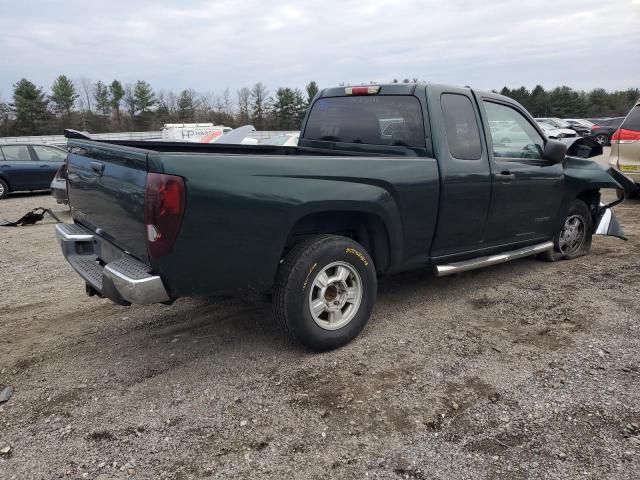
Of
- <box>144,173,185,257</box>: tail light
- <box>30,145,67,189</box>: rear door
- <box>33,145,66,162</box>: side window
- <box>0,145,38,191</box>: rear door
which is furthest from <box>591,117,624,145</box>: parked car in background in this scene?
<box>144,173,185,257</box>: tail light

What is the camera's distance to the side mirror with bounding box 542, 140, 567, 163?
4.88 metres

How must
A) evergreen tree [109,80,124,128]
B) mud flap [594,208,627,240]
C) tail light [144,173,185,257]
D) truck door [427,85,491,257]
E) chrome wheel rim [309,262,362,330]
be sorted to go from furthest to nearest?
1. evergreen tree [109,80,124,128]
2. mud flap [594,208,627,240]
3. truck door [427,85,491,257]
4. chrome wheel rim [309,262,362,330]
5. tail light [144,173,185,257]

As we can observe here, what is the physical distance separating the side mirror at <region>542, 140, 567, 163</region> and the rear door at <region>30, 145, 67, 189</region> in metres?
12.7

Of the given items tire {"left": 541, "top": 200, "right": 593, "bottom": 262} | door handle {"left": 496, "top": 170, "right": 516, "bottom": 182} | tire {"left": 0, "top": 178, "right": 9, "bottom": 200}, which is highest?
door handle {"left": 496, "top": 170, "right": 516, "bottom": 182}

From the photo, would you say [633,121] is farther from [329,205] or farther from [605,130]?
[605,130]

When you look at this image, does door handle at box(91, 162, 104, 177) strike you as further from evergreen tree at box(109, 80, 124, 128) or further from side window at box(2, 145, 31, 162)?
evergreen tree at box(109, 80, 124, 128)

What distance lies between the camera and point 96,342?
3.88 meters

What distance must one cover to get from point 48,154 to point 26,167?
69 cm

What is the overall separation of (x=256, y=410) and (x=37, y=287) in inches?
138

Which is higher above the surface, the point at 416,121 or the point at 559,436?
the point at 416,121

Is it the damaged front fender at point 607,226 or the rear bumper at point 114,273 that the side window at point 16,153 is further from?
the damaged front fender at point 607,226

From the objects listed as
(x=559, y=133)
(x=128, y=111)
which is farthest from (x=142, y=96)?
(x=559, y=133)

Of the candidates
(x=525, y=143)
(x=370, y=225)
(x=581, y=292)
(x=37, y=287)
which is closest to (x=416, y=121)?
(x=370, y=225)

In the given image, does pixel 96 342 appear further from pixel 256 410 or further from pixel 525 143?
pixel 525 143
